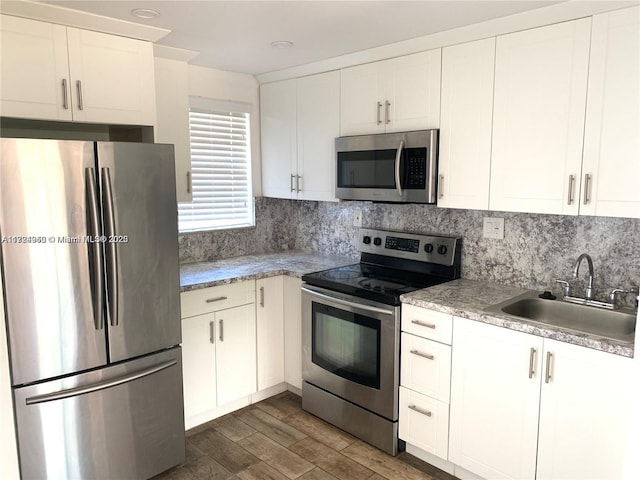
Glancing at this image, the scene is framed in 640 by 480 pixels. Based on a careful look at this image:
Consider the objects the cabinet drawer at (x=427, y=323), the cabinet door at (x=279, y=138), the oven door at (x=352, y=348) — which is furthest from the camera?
the cabinet door at (x=279, y=138)

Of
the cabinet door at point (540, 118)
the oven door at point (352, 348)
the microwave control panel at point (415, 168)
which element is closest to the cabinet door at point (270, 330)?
the oven door at point (352, 348)

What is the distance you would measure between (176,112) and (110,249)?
1.18 meters

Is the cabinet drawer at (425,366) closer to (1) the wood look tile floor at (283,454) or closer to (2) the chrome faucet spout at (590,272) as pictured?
(1) the wood look tile floor at (283,454)

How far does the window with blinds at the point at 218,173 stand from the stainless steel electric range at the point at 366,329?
3.31 ft

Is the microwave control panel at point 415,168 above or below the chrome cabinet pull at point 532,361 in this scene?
above

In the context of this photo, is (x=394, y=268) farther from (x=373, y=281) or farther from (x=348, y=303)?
(x=348, y=303)

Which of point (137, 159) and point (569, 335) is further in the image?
point (137, 159)

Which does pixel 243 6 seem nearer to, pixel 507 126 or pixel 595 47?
pixel 507 126

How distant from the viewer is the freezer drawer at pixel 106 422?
6.54 feet

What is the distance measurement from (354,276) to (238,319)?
0.81 m

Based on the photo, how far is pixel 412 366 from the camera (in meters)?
2.49

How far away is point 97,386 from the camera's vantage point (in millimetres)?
2109

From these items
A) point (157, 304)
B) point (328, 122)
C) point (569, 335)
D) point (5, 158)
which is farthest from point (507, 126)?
point (5, 158)

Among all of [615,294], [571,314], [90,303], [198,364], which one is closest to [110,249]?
[90,303]
